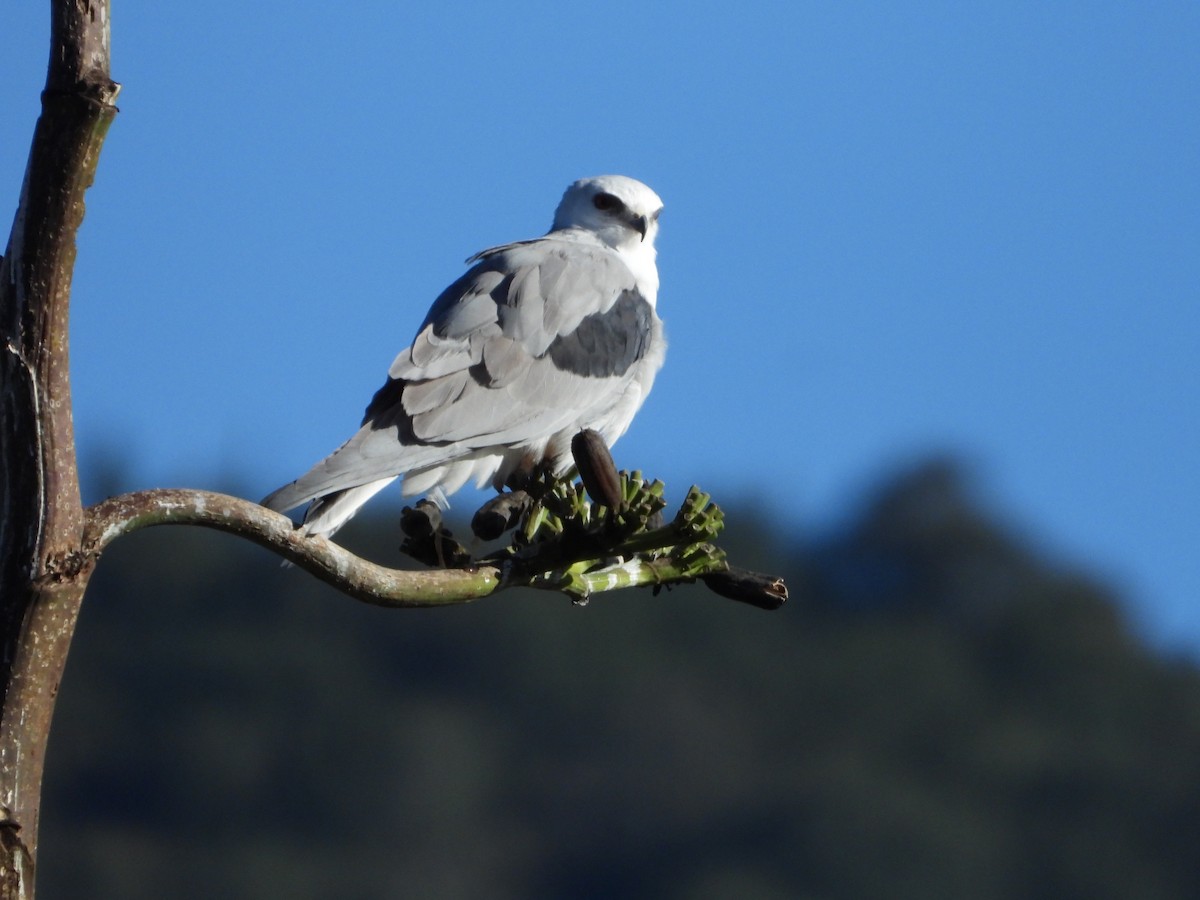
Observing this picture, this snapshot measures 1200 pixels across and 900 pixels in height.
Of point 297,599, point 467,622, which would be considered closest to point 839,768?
point 467,622

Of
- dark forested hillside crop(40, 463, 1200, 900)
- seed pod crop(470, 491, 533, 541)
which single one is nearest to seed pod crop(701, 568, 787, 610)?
seed pod crop(470, 491, 533, 541)

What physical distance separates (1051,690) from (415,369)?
60.3 meters

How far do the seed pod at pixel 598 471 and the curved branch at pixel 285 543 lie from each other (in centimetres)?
27

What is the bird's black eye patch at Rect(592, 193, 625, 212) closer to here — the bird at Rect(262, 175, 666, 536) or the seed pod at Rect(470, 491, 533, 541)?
the bird at Rect(262, 175, 666, 536)

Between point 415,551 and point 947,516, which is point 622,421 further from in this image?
point 947,516

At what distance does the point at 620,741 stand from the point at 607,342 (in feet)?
167

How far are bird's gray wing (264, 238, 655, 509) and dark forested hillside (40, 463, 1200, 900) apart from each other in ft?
141

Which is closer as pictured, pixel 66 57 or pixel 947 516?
pixel 66 57

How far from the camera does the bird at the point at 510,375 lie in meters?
5.26

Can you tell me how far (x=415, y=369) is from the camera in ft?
18.3

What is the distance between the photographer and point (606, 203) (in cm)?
755

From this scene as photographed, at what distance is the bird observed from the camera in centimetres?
526

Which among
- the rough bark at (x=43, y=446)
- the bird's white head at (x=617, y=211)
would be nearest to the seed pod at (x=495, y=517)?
the rough bark at (x=43, y=446)

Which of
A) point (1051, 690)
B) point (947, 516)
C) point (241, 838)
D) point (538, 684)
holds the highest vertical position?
point (947, 516)
